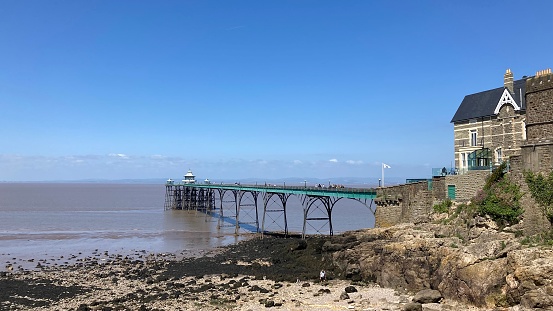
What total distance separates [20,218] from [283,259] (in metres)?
54.6

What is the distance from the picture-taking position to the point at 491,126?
32594 millimetres

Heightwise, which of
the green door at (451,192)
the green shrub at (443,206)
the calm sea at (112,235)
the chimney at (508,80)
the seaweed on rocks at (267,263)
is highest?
the chimney at (508,80)

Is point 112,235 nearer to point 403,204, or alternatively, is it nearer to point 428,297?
point 403,204

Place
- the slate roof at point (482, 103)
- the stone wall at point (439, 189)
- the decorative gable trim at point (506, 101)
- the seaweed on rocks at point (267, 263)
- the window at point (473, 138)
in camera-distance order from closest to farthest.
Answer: the seaweed on rocks at point (267, 263) < the stone wall at point (439, 189) < the decorative gable trim at point (506, 101) < the slate roof at point (482, 103) < the window at point (473, 138)

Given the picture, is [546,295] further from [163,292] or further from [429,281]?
[163,292]

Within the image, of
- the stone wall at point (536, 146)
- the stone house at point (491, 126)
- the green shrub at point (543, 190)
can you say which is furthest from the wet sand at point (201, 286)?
the stone house at point (491, 126)

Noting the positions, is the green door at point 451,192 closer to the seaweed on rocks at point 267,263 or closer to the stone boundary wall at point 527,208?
the stone boundary wall at point 527,208

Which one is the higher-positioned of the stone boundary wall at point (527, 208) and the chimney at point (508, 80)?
the chimney at point (508, 80)

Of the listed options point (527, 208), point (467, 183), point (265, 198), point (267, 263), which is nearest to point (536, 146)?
point (527, 208)

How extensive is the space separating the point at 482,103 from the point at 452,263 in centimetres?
1769

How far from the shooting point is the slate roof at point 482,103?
105ft

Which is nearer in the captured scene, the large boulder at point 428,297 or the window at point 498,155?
the large boulder at point 428,297

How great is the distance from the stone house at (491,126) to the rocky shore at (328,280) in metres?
8.74

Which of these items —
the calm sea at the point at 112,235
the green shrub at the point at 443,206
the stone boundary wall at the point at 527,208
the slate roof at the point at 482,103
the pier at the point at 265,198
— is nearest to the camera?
the stone boundary wall at the point at 527,208
